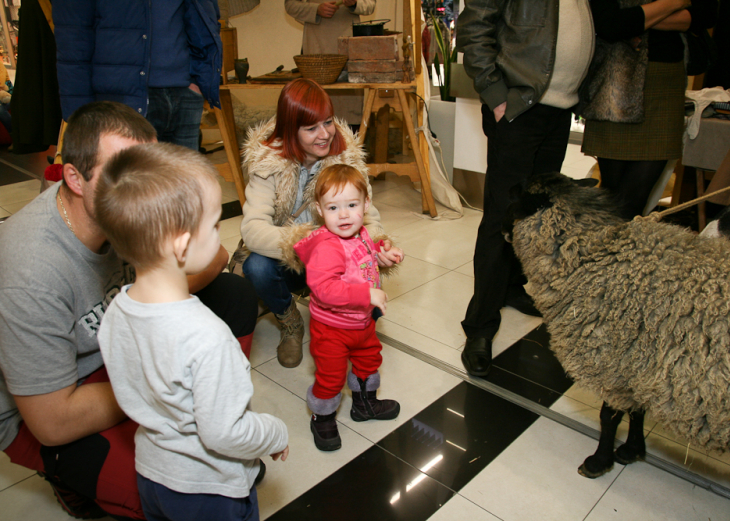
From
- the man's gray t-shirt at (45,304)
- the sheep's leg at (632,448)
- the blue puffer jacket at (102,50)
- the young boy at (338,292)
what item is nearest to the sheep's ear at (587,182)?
the young boy at (338,292)

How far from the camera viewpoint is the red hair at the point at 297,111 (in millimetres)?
1873

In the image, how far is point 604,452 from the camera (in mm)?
1550

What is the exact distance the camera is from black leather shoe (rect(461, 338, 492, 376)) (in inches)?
79.4

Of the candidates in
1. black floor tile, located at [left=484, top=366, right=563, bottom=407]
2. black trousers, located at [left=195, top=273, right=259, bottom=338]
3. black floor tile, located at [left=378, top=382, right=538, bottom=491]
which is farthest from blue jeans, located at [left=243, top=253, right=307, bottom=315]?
black floor tile, located at [left=484, top=366, right=563, bottom=407]

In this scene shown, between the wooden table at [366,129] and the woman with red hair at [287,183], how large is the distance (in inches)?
57.8

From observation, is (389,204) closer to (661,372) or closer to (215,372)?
(661,372)

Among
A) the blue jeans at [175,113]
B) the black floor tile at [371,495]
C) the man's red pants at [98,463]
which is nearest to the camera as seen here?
the man's red pants at [98,463]

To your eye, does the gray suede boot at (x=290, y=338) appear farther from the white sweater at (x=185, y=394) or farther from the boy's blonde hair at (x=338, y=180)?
the white sweater at (x=185, y=394)

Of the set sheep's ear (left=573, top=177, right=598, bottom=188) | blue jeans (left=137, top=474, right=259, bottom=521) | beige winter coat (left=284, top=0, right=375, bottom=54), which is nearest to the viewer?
blue jeans (left=137, top=474, right=259, bottom=521)

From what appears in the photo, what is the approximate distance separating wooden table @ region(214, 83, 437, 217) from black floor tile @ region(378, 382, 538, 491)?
6.60 ft

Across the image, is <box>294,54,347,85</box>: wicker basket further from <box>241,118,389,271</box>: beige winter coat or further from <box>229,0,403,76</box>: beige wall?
<box>229,0,403,76</box>: beige wall

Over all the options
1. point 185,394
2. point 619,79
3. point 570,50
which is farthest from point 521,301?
point 185,394

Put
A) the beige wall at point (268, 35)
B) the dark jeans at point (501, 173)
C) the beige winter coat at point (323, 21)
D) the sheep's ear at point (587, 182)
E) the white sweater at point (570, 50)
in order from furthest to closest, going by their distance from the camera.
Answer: the beige wall at point (268, 35), the beige winter coat at point (323, 21), the dark jeans at point (501, 173), the white sweater at point (570, 50), the sheep's ear at point (587, 182)

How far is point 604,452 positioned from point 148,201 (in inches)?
59.3
